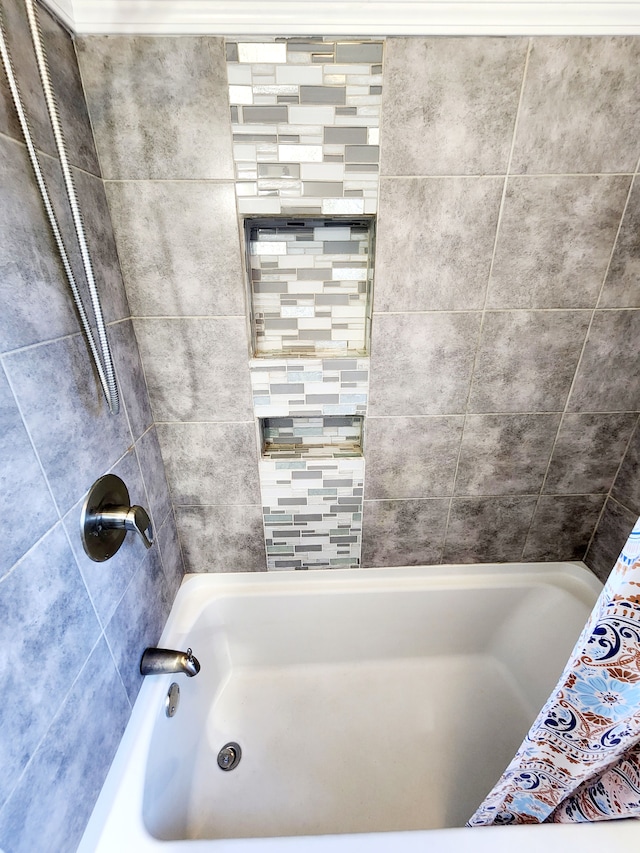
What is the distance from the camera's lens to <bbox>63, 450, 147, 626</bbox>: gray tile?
0.64 metres

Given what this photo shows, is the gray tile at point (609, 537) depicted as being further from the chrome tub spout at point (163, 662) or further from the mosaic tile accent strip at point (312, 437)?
the chrome tub spout at point (163, 662)

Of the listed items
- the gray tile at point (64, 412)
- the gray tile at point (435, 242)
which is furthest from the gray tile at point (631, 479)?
the gray tile at point (64, 412)

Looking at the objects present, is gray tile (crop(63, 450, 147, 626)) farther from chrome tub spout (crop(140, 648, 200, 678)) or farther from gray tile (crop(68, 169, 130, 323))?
gray tile (crop(68, 169, 130, 323))

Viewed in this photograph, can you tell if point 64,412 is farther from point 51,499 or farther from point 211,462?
point 211,462

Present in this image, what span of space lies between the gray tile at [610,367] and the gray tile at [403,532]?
508 millimetres

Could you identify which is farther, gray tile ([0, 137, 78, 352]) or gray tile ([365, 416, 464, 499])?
gray tile ([365, 416, 464, 499])

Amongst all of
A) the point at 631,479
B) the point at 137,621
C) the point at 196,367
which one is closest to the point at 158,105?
the point at 196,367

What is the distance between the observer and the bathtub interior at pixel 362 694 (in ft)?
3.21

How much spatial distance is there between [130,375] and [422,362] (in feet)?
2.51

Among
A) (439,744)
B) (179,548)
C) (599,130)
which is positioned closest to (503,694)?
(439,744)

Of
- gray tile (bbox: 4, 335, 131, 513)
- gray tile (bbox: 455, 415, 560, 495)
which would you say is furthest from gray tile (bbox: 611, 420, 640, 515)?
gray tile (bbox: 4, 335, 131, 513)

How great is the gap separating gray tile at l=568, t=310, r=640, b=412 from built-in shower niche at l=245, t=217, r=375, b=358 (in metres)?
0.62

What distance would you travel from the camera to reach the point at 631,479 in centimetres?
105

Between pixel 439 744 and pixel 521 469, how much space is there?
91cm
